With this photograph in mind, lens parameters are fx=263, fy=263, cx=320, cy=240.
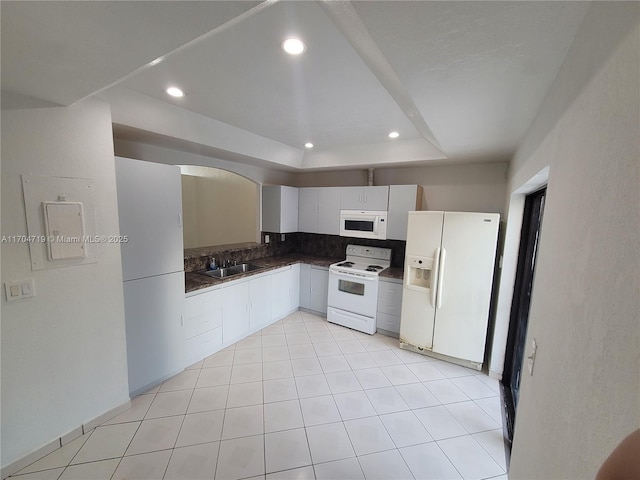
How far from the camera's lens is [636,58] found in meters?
0.51

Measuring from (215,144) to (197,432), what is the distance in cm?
259

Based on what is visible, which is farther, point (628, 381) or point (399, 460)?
point (399, 460)

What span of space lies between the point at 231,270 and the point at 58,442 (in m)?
2.24

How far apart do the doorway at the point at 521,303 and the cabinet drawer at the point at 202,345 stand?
289 centimetres

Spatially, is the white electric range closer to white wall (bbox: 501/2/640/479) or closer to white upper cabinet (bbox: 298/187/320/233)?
white upper cabinet (bbox: 298/187/320/233)

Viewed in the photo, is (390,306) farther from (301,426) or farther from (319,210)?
(301,426)

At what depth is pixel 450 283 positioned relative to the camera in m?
2.93

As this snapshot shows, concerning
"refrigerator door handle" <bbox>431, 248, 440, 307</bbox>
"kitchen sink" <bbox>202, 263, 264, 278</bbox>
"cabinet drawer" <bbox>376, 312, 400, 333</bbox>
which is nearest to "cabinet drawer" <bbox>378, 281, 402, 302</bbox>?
"cabinet drawer" <bbox>376, 312, 400, 333</bbox>

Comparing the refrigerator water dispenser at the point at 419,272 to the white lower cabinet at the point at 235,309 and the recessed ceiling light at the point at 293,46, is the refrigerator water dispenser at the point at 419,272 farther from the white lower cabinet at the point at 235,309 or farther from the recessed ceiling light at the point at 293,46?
the recessed ceiling light at the point at 293,46

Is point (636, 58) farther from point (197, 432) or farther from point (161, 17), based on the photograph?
point (197, 432)

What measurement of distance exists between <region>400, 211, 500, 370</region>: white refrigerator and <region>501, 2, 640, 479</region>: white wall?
182 cm

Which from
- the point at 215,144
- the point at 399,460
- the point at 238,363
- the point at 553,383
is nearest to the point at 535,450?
the point at 553,383

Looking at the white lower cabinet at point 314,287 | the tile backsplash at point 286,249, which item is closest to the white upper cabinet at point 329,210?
the tile backsplash at point 286,249

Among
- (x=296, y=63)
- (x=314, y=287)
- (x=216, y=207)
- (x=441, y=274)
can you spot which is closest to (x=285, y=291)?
(x=314, y=287)
